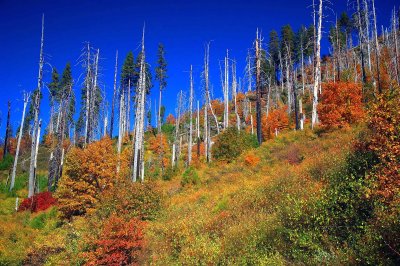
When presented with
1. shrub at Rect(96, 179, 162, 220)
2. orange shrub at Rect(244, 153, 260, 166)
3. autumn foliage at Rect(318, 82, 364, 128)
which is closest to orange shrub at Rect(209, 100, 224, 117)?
autumn foliage at Rect(318, 82, 364, 128)

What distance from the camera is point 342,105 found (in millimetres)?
21109

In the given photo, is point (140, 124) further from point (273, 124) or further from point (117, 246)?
point (273, 124)

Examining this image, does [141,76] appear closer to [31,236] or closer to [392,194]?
[31,236]

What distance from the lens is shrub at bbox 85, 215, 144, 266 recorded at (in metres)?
11.7

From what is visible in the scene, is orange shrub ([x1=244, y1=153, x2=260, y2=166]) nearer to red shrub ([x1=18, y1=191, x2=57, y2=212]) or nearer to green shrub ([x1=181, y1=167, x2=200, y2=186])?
green shrub ([x1=181, y1=167, x2=200, y2=186])

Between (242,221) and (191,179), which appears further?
(191,179)

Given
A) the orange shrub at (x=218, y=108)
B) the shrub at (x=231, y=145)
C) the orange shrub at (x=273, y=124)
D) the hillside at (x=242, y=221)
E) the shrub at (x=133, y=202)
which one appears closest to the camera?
the hillside at (x=242, y=221)

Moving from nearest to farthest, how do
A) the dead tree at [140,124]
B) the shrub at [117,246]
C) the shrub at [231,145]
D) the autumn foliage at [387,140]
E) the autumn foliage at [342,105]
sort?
the autumn foliage at [387,140], the shrub at [117,246], the autumn foliage at [342,105], the shrub at [231,145], the dead tree at [140,124]

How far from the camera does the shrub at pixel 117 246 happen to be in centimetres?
1174

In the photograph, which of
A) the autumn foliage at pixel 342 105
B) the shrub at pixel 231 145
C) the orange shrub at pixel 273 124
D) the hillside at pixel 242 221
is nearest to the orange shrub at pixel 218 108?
the orange shrub at pixel 273 124

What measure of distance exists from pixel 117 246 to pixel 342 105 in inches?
661

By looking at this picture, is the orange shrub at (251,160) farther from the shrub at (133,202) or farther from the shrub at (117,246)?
the shrub at (117,246)

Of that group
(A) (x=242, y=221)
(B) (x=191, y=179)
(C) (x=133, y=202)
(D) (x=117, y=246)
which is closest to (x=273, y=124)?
(B) (x=191, y=179)

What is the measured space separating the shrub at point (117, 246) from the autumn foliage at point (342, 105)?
49.4 feet
